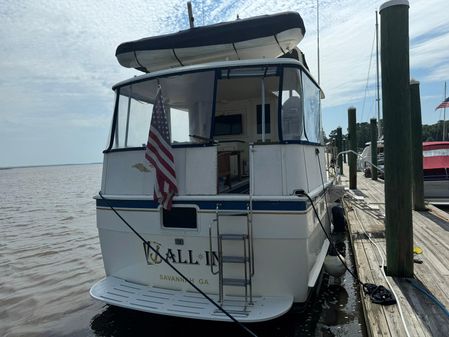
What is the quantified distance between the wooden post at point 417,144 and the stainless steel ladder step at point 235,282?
19.5ft

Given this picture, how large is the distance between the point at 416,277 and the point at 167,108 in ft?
13.7

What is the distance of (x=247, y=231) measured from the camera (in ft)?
13.8

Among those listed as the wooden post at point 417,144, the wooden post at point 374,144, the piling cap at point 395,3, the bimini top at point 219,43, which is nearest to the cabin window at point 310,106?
the bimini top at point 219,43

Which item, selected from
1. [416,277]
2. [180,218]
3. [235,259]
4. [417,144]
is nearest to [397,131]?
[416,277]

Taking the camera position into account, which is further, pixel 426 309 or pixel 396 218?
pixel 396 218

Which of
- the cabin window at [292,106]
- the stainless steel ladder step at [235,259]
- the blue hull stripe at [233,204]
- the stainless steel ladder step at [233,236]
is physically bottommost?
the stainless steel ladder step at [235,259]

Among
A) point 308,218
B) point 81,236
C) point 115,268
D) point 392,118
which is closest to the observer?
point 308,218

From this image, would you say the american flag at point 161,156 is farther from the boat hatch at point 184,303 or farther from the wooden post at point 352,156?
the wooden post at point 352,156

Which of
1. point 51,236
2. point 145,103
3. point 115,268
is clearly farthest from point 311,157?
point 51,236

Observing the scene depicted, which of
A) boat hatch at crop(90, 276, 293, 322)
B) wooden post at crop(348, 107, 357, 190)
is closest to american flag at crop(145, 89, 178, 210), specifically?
boat hatch at crop(90, 276, 293, 322)

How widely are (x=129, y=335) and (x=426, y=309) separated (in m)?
3.58

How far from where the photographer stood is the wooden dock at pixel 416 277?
12.1 ft

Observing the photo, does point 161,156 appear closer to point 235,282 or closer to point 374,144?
point 235,282

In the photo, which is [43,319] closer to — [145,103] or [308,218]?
[145,103]
